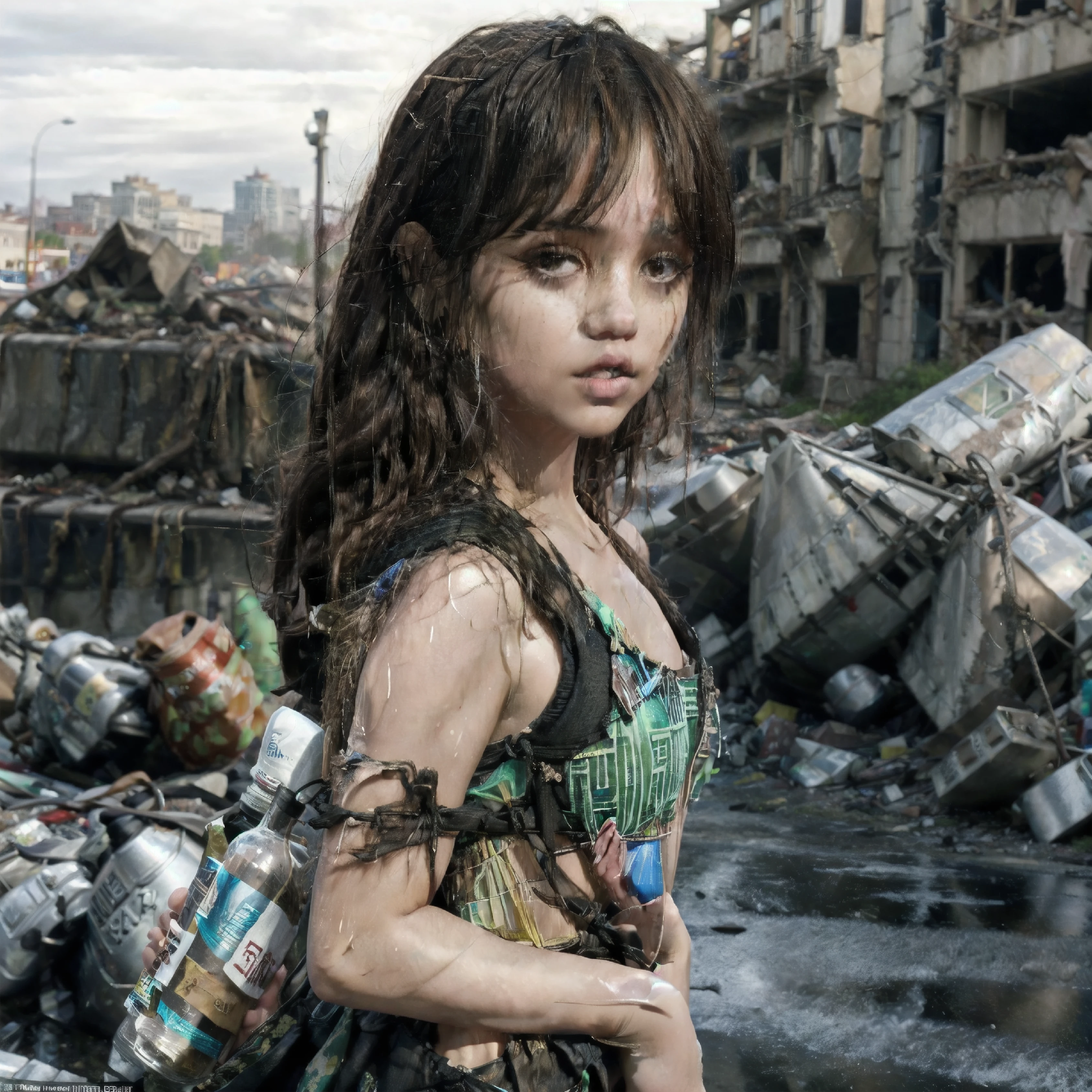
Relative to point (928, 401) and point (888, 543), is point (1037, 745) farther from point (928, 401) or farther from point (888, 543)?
point (928, 401)

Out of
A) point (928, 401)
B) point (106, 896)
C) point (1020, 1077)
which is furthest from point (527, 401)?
point (928, 401)

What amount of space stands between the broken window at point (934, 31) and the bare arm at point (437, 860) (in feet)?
69.4

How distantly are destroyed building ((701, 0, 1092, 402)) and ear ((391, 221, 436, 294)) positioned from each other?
1458 centimetres

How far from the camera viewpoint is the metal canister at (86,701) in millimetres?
5477

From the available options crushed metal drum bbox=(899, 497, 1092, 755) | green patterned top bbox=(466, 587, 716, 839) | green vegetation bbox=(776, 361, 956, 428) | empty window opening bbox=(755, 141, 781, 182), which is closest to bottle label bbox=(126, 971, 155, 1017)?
green patterned top bbox=(466, 587, 716, 839)

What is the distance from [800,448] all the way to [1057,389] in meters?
2.04

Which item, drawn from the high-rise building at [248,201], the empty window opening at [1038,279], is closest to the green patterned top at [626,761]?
the empty window opening at [1038,279]

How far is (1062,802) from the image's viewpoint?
18.3ft

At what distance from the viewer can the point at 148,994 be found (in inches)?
56.7

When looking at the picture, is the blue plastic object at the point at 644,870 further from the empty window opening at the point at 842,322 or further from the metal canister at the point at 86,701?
the empty window opening at the point at 842,322

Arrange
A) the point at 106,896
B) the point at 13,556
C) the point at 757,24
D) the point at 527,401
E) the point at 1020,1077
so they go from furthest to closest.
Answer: the point at 757,24
the point at 13,556
the point at 106,896
the point at 1020,1077
the point at 527,401

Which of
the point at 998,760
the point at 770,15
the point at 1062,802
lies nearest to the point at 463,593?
the point at 1062,802

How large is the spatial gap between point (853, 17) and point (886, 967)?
21941 millimetres

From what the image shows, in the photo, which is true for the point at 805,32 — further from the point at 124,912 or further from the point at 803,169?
the point at 124,912
